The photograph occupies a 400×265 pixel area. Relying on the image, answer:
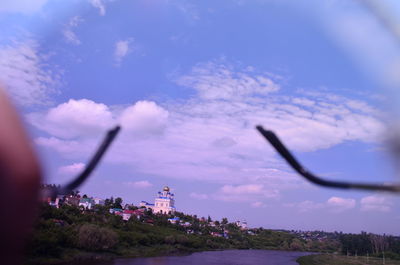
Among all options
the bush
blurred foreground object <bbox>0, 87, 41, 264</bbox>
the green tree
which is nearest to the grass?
the bush

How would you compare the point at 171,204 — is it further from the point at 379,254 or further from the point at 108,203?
the point at 379,254

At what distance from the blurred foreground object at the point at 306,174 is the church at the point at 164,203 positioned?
79052 millimetres

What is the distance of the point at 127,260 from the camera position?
Answer: 33094mm

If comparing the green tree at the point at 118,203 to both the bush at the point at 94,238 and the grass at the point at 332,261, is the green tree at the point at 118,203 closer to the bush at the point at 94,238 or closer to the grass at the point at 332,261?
the bush at the point at 94,238

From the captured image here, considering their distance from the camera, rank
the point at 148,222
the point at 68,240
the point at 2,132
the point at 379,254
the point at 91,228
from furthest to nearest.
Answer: the point at 379,254
the point at 148,222
the point at 91,228
the point at 68,240
the point at 2,132

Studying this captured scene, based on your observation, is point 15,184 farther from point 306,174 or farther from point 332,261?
point 332,261

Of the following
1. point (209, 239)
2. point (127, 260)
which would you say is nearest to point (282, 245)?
point (209, 239)

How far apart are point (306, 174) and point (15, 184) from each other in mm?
682

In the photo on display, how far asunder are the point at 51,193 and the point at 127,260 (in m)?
35.1

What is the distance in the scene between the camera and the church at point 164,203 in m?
78.5

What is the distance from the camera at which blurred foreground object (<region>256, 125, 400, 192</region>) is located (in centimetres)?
84

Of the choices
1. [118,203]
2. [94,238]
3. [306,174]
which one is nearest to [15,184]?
[306,174]

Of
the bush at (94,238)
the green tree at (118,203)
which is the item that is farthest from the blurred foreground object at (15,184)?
the green tree at (118,203)

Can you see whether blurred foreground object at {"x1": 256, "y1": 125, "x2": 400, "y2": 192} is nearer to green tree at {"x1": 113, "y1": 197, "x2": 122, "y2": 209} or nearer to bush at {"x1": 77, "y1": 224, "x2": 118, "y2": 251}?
bush at {"x1": 77, "y1": 224, "x2": 118, "y2": 251}
